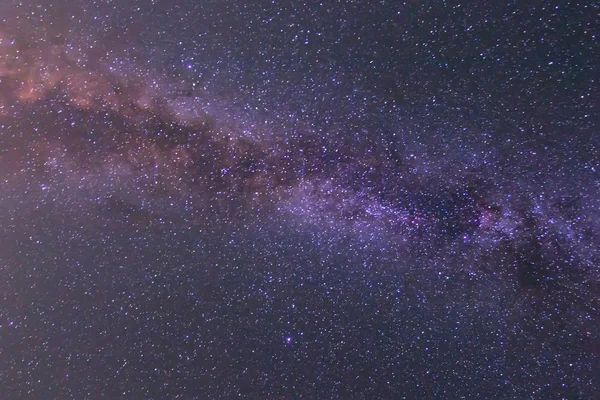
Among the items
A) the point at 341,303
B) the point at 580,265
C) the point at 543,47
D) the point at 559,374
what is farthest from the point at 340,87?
the point at 559,374

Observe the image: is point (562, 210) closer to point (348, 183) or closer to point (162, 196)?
point (348, 183)

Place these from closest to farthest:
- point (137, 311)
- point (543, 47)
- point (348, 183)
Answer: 1. point (543, 47)
2. point (348, 183)
3. point (137, 311)

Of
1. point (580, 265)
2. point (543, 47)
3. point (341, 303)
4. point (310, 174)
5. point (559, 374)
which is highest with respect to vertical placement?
→ point (543, 47)

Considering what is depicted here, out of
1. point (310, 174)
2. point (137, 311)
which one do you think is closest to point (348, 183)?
point (310, 174)

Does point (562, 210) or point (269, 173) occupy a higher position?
point (562, 210)

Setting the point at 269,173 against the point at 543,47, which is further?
the point at 269,173

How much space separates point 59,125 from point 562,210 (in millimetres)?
2031

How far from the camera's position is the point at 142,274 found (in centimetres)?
173

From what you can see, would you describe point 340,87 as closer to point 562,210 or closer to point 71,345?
point 562,210

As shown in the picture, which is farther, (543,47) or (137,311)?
(137,311)

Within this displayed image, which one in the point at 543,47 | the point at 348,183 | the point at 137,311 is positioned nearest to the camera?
the point at 543,47

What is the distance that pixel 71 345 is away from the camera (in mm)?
1786

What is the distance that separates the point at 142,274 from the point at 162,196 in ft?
1.14


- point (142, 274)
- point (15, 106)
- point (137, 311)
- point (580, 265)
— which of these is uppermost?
point (580, 265)
